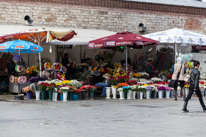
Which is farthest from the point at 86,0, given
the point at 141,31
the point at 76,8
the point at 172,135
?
the point at 172,135

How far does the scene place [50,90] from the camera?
51.0 feet

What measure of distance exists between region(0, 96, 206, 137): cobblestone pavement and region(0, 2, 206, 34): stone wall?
10177 millimetres

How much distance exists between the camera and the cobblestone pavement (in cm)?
777

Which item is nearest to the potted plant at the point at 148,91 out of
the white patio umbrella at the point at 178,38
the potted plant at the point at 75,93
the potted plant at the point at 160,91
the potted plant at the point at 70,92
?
the potted plant at the point at 160,91

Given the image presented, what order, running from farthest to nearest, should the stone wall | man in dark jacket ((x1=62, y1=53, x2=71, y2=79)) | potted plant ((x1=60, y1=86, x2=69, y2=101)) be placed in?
the stone wall, man in dark jacket ((x1=62, y1=53, x2=71, y2=79)), potted plant ((x1=60, y1=86, x2=69, y2=101))

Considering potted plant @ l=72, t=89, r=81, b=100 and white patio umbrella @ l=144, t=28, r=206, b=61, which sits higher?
white patio umbrella @ l=144, t=28, r=206, b=61

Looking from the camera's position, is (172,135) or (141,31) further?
(141,31)

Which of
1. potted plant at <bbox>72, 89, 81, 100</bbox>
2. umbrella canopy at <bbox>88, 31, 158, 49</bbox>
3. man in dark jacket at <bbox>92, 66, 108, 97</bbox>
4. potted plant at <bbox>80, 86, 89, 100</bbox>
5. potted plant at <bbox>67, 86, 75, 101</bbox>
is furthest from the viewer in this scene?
umbrella canopy at <bbox>88, 31, 158, 49</bbox>

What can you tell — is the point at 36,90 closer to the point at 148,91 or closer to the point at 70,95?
the point at 70,95

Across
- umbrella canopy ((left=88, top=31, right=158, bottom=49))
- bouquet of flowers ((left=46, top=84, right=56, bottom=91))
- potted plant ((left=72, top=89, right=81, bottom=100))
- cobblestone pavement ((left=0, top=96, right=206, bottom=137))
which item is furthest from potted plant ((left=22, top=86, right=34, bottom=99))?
umbrella canopy ((left=88, top=31, right=158, bottom=49))

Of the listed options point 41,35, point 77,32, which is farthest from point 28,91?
point 77,32

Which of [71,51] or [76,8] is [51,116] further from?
[76,8]

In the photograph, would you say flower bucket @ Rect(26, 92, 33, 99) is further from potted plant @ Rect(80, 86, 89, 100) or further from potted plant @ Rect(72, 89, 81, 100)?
potted plant @ Rect(80, 86, 89, 100)

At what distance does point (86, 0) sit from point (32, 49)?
878cm
